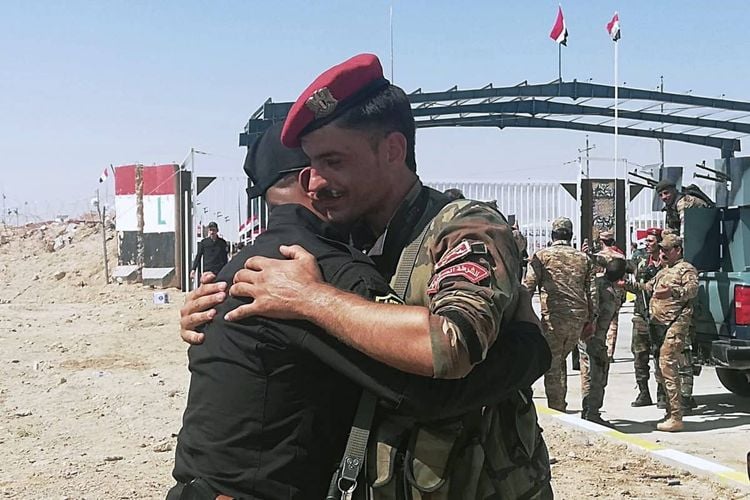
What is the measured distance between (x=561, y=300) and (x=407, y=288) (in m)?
5.50

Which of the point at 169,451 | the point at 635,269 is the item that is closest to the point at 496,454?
the point at 169,451

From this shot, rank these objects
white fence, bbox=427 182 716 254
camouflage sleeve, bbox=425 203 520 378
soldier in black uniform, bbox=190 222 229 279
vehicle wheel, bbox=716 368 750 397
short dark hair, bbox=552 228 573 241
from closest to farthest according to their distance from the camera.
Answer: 1. camouflage sleeve, bbox=425 203 520 378
2. short dark hair, bbox=552 228 573 241
3. vehicle wheel, bbox=716 368 750 397
4. soldier in black uniform, bbox=190 222 229 279
5. white fence, bbox=427 182 716 254

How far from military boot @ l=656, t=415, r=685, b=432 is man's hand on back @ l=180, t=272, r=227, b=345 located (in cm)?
574

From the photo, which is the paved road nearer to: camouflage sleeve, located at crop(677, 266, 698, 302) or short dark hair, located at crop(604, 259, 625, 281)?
camouflage sleeve, located at crop(677, 266, 698, 302)

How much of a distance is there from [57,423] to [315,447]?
6013 millimetres

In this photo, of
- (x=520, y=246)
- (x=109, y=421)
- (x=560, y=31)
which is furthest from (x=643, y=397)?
(x=560, y=31)

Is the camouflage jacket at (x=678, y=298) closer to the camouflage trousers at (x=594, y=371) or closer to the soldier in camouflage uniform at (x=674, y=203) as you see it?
the camouflage trousers at (x=594, y=371)

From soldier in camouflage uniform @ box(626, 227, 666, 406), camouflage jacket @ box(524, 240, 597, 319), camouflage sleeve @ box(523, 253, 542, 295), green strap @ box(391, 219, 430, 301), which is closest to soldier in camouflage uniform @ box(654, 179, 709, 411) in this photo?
soldier in camouflage uniform @ box(626, 227, 666, 406)

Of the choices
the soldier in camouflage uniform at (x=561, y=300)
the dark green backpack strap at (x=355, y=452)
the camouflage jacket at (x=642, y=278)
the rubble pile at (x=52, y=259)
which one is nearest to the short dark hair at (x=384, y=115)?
the dark green backpack strap at (x=355, y=452)

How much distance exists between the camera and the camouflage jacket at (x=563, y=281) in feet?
23.1

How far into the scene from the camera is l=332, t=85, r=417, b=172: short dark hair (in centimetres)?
188

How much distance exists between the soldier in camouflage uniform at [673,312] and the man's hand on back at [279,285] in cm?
585

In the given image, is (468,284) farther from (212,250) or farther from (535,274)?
(212,250)

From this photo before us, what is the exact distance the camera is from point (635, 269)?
890 centimetres
